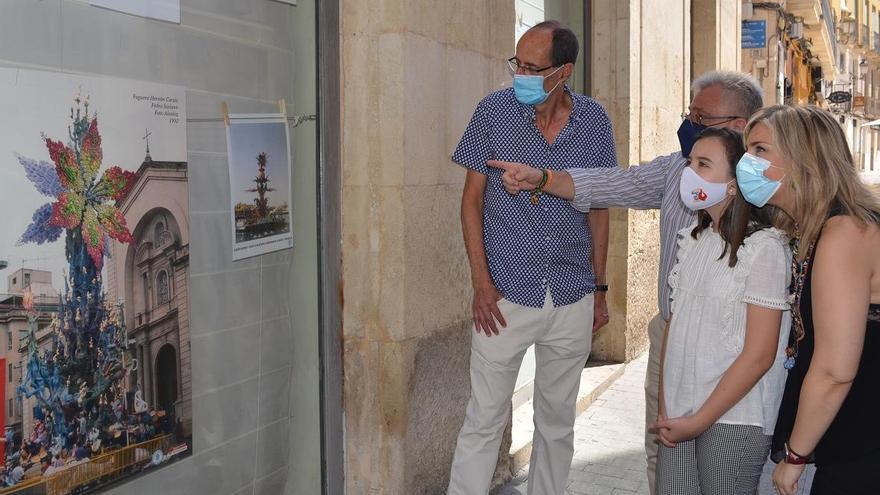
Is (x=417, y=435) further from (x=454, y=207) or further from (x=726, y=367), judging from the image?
(x=726, y=367)

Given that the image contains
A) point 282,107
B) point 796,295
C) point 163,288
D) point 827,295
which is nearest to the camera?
point 827,295

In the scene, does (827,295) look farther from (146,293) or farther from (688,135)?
(146,293)

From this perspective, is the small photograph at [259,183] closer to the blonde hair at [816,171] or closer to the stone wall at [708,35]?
the blonde hair at [816,171]

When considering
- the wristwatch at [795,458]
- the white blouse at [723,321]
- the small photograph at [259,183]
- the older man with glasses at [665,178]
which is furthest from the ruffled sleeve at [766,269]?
the small photograph at [259,183]

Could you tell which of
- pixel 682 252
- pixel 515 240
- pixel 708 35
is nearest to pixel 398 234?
pixel 515 240

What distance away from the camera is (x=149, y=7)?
3.04 m

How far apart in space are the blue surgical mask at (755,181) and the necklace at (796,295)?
15 cm

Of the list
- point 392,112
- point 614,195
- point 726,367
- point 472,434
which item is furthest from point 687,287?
point 392,112

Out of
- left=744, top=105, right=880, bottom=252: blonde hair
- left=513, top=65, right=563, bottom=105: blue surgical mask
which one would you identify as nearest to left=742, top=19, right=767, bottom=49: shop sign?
left=513, top=65, right=563, bottom=105: blue surgical mask

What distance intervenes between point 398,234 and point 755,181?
1716mm

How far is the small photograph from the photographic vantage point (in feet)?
11.3

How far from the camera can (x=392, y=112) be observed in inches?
154

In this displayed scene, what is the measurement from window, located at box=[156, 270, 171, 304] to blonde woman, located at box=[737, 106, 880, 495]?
5.97 ft

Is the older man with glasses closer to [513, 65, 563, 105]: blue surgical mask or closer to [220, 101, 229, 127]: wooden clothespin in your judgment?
[513, 65, 563, 105]: blue surgical mask
